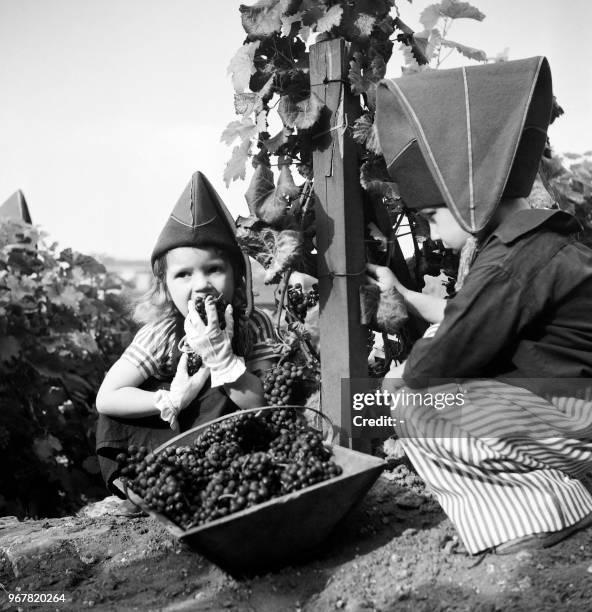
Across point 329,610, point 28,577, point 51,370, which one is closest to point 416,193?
point 329,610

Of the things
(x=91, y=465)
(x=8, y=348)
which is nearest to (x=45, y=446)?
(x=91, y=465)

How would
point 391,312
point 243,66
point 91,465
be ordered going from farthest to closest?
1. point 91,465
2. point 243,66
3. point 391,312

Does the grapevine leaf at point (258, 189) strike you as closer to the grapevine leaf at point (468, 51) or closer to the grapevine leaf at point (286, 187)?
the grapevine leaf at point (286, 187)

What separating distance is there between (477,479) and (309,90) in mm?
1824

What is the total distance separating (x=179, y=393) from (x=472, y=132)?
5.20 ft

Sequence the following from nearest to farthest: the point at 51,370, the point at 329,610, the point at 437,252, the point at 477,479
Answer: the point at 329,610 → the point at 477,479 → the point at 437,252 → the point at 51,370

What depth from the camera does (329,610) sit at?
8.76ft

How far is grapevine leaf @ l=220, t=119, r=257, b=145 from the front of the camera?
11.8 ft

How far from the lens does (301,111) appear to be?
3449 mm

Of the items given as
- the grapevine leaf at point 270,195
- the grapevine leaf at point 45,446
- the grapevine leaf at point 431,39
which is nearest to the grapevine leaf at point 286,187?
the grapevine leaf at point 270,195

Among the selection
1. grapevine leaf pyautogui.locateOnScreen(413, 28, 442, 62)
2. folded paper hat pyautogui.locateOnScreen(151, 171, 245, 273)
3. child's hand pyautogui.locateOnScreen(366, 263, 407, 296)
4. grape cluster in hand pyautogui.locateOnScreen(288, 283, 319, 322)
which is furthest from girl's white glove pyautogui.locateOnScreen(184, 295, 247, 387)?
grapevine leaf pyautogui.locateOnScreen(413, 28, 442, 62)

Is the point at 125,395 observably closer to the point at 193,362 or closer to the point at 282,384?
the point at 193,362

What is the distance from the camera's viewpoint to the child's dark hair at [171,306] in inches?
138

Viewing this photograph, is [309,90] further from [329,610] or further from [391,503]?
[329,610]
